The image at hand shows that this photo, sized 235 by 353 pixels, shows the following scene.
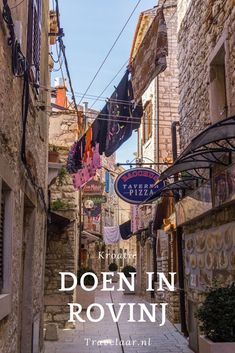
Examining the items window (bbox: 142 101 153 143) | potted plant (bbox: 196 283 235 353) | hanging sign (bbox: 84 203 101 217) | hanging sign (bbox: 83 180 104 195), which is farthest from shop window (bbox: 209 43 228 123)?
hanging sign (bbox: 84 203 101 217)

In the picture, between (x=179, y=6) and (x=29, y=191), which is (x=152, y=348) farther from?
(x=179, y=6)

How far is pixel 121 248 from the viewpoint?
4909 cm

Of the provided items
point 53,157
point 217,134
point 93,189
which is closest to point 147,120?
point 93,189

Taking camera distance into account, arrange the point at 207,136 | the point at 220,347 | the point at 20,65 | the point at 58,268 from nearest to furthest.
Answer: the point at 220,347
the point at 20,65
the point at 207,136
the point at 58,268

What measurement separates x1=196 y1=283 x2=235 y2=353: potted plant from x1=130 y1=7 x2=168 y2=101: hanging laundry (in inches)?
133

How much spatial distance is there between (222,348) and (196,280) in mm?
4328

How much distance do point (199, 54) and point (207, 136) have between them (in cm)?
381

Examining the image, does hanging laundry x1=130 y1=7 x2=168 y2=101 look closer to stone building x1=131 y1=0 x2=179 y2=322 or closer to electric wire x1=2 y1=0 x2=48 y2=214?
electric wire x1=2 y1=0 x2=48 y2=214

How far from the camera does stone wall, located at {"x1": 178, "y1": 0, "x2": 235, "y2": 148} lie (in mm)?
6617

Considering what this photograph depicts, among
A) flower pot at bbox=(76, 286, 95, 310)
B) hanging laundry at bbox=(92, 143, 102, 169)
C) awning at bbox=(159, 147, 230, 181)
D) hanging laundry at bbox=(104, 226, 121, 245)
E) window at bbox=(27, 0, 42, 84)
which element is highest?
window at bbox=(27, 0, 42, 84)

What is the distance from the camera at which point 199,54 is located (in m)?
8.69

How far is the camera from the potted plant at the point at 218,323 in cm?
436

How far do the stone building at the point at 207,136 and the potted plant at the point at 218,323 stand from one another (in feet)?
5.18

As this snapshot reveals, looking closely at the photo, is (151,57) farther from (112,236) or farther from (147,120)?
(112,236)
